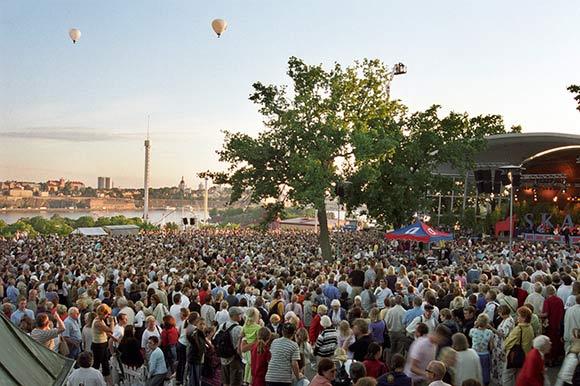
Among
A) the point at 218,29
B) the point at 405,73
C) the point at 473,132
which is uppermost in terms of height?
the point at 405,73

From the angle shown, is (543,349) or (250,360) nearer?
(543,349)

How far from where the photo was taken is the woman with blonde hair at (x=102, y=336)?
8.22m

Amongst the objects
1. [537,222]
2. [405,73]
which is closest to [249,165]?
[537,222]

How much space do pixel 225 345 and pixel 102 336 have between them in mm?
1894

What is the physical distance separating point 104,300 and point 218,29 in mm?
22199

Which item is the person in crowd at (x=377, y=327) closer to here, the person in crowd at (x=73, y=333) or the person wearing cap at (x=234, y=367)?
the person wearing cap at (x=234, y=367)

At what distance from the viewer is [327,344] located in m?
7.20

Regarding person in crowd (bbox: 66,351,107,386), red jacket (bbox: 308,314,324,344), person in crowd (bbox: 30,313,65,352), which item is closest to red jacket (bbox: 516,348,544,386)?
red jacket (bbox: 308,314,324,344)

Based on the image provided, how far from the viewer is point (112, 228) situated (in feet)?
172

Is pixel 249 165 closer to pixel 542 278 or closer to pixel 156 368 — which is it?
pixel 542 278

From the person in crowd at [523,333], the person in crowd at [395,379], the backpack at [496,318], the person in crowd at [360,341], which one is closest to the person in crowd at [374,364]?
A: the person in crowd at [395,379]

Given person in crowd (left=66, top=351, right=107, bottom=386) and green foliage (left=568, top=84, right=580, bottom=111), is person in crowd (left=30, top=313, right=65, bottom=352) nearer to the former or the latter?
person in crowd (left=66, top=351, right=107, bottom=386)

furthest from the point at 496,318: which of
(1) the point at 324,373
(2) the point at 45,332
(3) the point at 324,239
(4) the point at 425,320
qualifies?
(3) the point at 324,239

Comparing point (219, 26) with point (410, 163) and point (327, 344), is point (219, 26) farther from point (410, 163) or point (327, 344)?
point (327, 344)
